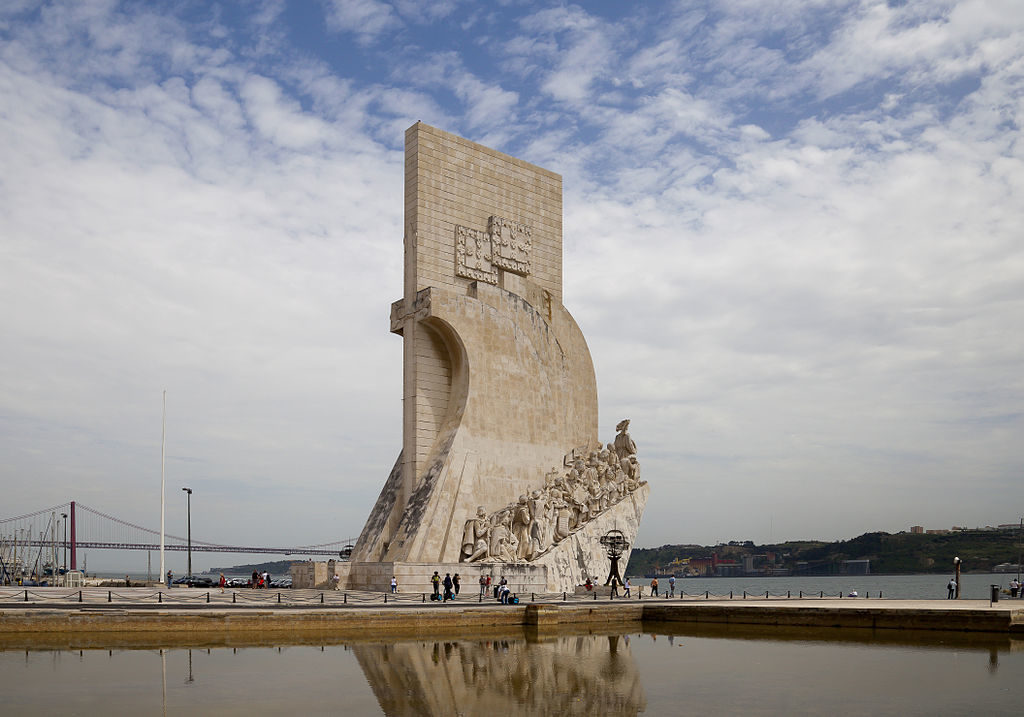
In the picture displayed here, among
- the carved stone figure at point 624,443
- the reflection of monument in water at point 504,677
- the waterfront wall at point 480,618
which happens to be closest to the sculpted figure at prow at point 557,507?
the carved stone figure at point 624,443

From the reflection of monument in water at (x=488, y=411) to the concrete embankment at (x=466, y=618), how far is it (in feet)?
12.7

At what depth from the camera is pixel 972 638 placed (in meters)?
12.5

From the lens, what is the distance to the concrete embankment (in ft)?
38.8

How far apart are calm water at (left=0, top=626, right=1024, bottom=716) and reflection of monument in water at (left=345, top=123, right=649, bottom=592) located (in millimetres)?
6813

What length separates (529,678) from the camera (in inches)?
368

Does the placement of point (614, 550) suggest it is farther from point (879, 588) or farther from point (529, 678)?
point (879, 588)

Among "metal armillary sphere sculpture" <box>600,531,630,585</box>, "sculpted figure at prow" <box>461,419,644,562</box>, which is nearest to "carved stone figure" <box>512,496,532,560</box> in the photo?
"sculpted figure at prow" <box>461,419,644,562</box>

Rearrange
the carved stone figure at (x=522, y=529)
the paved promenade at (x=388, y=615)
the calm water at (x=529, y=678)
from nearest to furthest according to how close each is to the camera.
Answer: the calm water at (x=529, y=678) → the paved promenade at (x=388, y=615) → the carved stone figure at (x=522, y=529)

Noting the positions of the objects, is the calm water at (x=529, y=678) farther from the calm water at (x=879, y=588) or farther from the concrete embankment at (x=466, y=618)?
the calm water at (x=879, y=588)

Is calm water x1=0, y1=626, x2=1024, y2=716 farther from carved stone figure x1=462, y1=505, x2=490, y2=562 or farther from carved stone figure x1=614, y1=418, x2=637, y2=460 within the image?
carved stone figure x1=614, y1=418, x2=637, y2=460

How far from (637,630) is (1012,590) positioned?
9871 millimetres

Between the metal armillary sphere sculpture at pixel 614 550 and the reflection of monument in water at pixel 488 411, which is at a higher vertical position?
the reflection of monument in water at pixel 488 411

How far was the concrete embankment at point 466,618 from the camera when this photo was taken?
1182cm

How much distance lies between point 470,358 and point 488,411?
1202 millimetres
